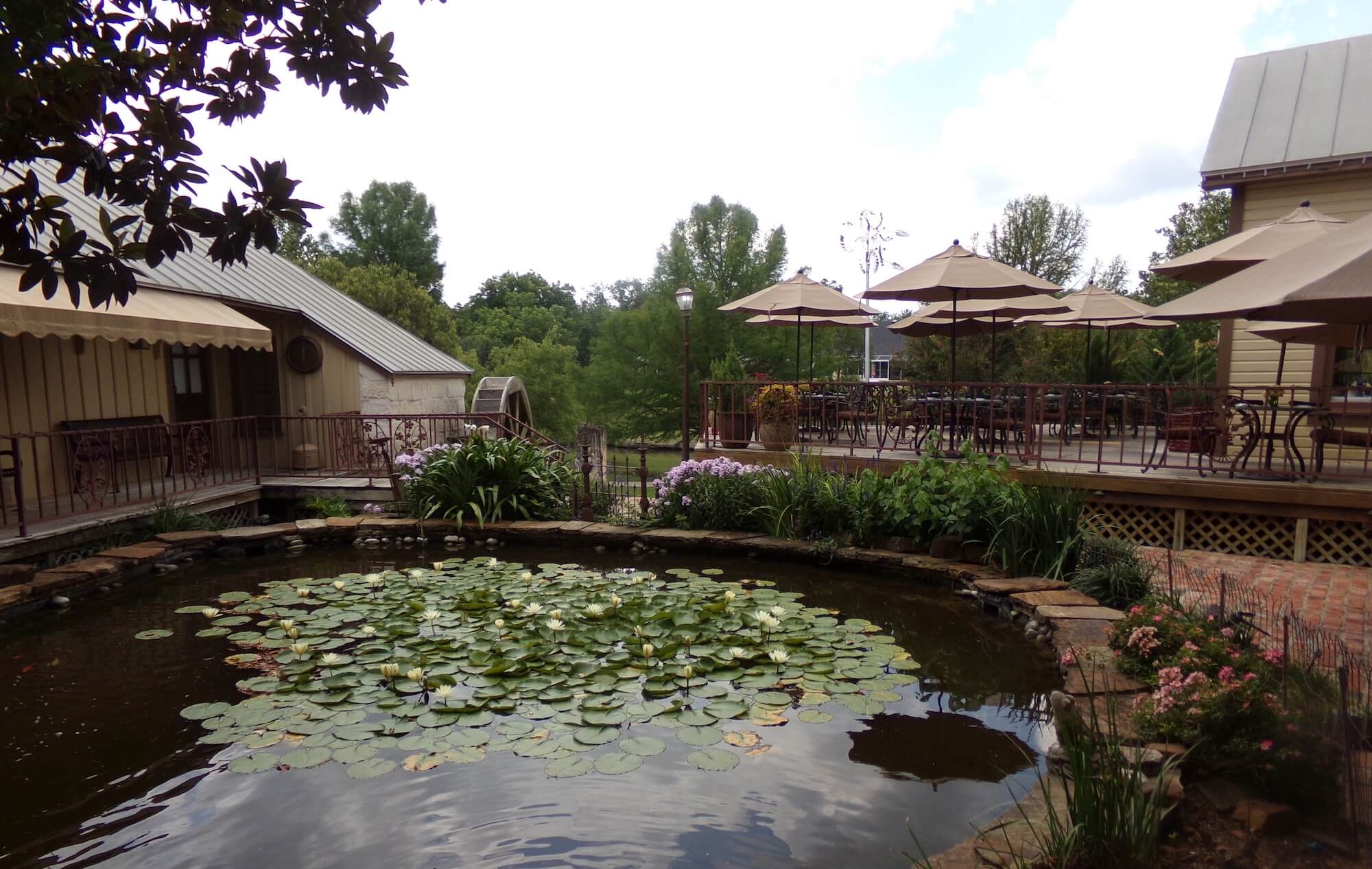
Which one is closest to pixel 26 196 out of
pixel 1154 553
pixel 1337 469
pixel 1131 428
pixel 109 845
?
pixel 109 845

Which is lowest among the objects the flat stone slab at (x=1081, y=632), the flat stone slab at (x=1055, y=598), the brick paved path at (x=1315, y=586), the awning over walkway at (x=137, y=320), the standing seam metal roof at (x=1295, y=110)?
the brick paved path at (x=1315, y=586)

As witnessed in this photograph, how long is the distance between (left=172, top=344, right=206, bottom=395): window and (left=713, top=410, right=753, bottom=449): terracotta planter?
22.0ft

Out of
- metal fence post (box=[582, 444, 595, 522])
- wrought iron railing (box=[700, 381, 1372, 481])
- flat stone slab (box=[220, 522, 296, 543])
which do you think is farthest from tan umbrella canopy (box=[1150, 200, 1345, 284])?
flat stone slab (box=[220, 522, 296, 543])

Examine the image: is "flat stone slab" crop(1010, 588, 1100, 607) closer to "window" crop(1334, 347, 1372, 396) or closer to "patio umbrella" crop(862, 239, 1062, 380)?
"patio umbrella" crop(862, 239, 1062, 380)

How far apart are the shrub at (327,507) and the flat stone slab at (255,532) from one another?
1.27 m

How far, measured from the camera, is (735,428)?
961 cm

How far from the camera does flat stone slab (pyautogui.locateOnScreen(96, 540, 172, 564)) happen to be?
20.0 ft

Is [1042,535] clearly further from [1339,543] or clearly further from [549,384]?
[549,384]

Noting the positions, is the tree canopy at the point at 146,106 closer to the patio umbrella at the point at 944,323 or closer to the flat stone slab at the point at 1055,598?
the flat stone slab at the point at 1055,598

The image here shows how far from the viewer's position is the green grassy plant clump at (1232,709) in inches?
93.5

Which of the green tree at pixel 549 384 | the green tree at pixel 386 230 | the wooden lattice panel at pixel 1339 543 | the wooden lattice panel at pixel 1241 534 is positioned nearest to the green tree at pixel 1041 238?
the green tree at pixel 549 384

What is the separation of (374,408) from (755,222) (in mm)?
19561

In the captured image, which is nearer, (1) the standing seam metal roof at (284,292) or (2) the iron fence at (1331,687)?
(2) the iron fence at (1331,687)

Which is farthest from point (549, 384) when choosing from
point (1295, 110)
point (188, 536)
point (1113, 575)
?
point (1113, 575)
